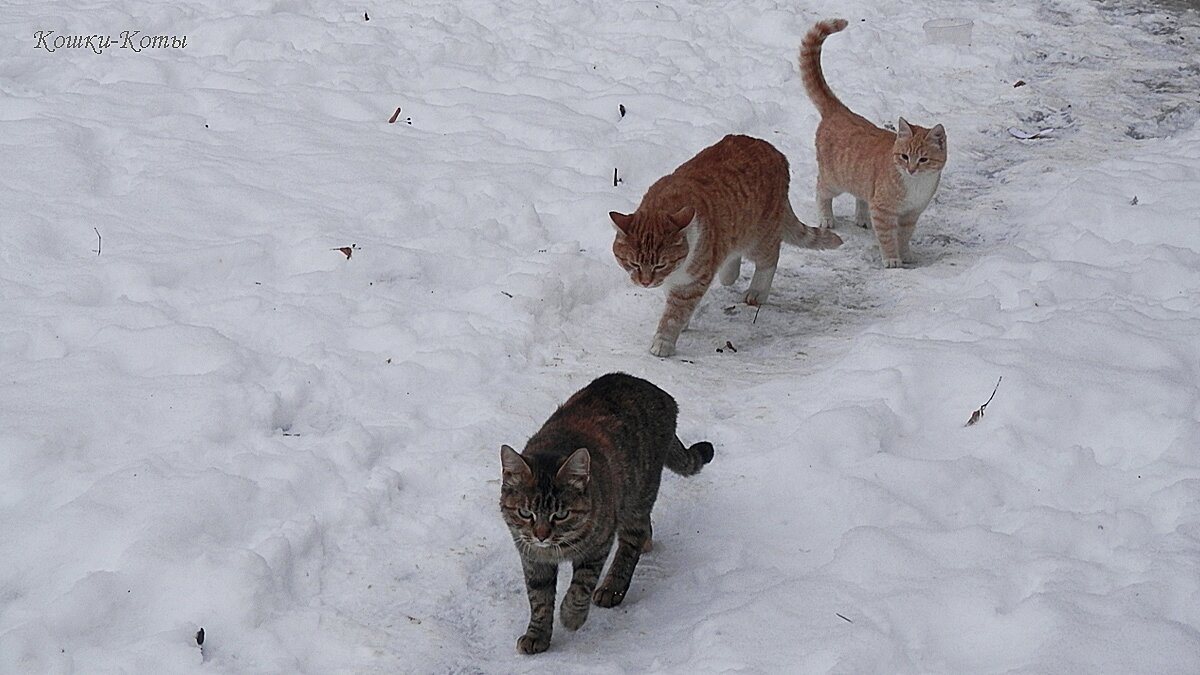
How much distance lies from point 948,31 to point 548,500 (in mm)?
7343

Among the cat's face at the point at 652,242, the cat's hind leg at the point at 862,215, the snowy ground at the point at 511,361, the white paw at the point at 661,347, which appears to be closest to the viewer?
the snowy ground at the point at 511,361

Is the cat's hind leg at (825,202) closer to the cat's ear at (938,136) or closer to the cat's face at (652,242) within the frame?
the cat's ear at (938,136)

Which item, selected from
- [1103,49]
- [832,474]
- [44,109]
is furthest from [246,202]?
[1103,49]

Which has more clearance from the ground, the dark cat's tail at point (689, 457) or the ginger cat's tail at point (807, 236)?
the dark cat's tail at point (689, 457)

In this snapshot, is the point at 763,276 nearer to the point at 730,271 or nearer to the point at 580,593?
the point at 730,271

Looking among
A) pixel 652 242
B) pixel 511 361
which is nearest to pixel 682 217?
pixel 652 242

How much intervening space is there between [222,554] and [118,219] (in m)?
2.86

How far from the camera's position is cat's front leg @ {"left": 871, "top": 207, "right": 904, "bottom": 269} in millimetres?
6754

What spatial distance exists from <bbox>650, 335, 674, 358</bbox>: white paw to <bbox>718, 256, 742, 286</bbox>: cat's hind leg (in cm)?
97

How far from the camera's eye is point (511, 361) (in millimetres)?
5309

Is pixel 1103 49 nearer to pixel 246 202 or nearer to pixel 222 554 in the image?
pixel 246 202

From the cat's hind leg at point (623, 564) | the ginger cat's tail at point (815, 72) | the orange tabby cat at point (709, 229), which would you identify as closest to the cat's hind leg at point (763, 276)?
the orange tabby cat at point (709, 229)

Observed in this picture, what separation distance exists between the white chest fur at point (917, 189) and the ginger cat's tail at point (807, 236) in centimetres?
47

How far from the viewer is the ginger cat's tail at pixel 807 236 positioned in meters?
6.50
